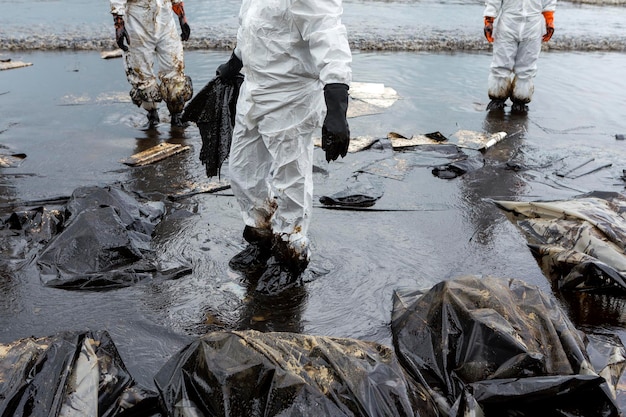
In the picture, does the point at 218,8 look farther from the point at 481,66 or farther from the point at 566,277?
the point at 566,277

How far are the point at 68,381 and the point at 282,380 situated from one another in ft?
2.44

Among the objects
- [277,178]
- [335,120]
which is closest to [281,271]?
[277,178]

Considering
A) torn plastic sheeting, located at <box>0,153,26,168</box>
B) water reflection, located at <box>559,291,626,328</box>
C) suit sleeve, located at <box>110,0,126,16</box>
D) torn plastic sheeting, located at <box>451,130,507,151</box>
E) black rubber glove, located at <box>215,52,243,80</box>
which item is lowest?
water reflection, located at <box>559,291,626,328</box>

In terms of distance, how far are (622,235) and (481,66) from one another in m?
6.99

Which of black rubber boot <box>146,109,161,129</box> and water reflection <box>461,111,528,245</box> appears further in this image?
black rubber boot <box>146,109,161,129</box>

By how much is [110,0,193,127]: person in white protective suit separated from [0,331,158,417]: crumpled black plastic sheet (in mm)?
4237

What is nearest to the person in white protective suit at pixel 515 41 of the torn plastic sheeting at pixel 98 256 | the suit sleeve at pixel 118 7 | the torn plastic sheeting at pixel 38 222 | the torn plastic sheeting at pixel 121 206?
the suit sleeve at pixel 118 7

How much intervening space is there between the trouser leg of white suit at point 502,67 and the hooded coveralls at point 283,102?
15.4ft

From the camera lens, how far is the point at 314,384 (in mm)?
2070

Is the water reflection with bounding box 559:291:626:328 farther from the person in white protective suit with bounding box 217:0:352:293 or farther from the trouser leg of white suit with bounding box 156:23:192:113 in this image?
the trouser leg of white suit with bounding box 156:23:192:113

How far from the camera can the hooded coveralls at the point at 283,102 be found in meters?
2.85

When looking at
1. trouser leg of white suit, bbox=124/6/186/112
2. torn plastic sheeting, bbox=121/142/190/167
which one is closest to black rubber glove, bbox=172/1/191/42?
trouser leg of white suit, bbox=124/6/186/112

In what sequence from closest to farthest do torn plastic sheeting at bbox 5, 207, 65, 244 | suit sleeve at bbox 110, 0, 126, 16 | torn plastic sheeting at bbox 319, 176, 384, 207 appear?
1. torn plastic sheeting at bbox 5, 207, 65, 244
2. torn plastic sheeting at bbox 319, 176, 384, 207
3. suit sleeve at bbox 110, 0, 126, 16

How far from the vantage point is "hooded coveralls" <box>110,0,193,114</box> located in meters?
5.99
